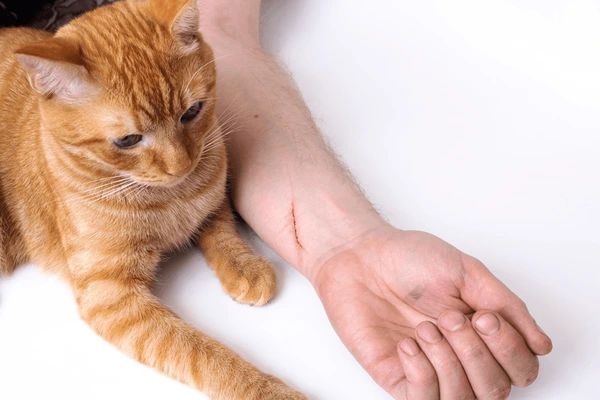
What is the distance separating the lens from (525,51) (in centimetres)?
204

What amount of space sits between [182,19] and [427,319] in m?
0.68

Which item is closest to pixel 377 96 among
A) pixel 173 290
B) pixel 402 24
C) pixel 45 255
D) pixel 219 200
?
pixel 402 24

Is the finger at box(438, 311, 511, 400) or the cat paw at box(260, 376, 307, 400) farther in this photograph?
the cat paw at box(260, 376, 307, 400)

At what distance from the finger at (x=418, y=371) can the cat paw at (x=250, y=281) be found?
15.1 inches

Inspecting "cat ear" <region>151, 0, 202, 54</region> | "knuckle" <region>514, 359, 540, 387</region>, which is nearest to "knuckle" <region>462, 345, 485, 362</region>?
"knuckle" <region>514, 359, 540, 387</region>

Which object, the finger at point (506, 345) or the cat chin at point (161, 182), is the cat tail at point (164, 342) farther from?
the finger at point (506, 345)

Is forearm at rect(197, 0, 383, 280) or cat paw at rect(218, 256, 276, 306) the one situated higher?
forearm at rect(197, 0, 383, 280)

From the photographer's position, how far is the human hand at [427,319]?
119 centimetres

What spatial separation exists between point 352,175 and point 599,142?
609 mm

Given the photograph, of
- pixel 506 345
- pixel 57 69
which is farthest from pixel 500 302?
pixel 57 69

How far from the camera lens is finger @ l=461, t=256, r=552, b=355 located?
1222 mm

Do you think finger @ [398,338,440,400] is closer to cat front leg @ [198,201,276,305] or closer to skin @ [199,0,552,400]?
skin @ [199,0,552,400]

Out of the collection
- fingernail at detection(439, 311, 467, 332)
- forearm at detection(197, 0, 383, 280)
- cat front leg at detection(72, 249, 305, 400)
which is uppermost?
fingernail at detection(439, 311, 467, 332)

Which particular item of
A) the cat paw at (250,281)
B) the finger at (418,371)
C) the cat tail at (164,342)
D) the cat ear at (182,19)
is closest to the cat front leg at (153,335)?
the cat tail at (164,342)
